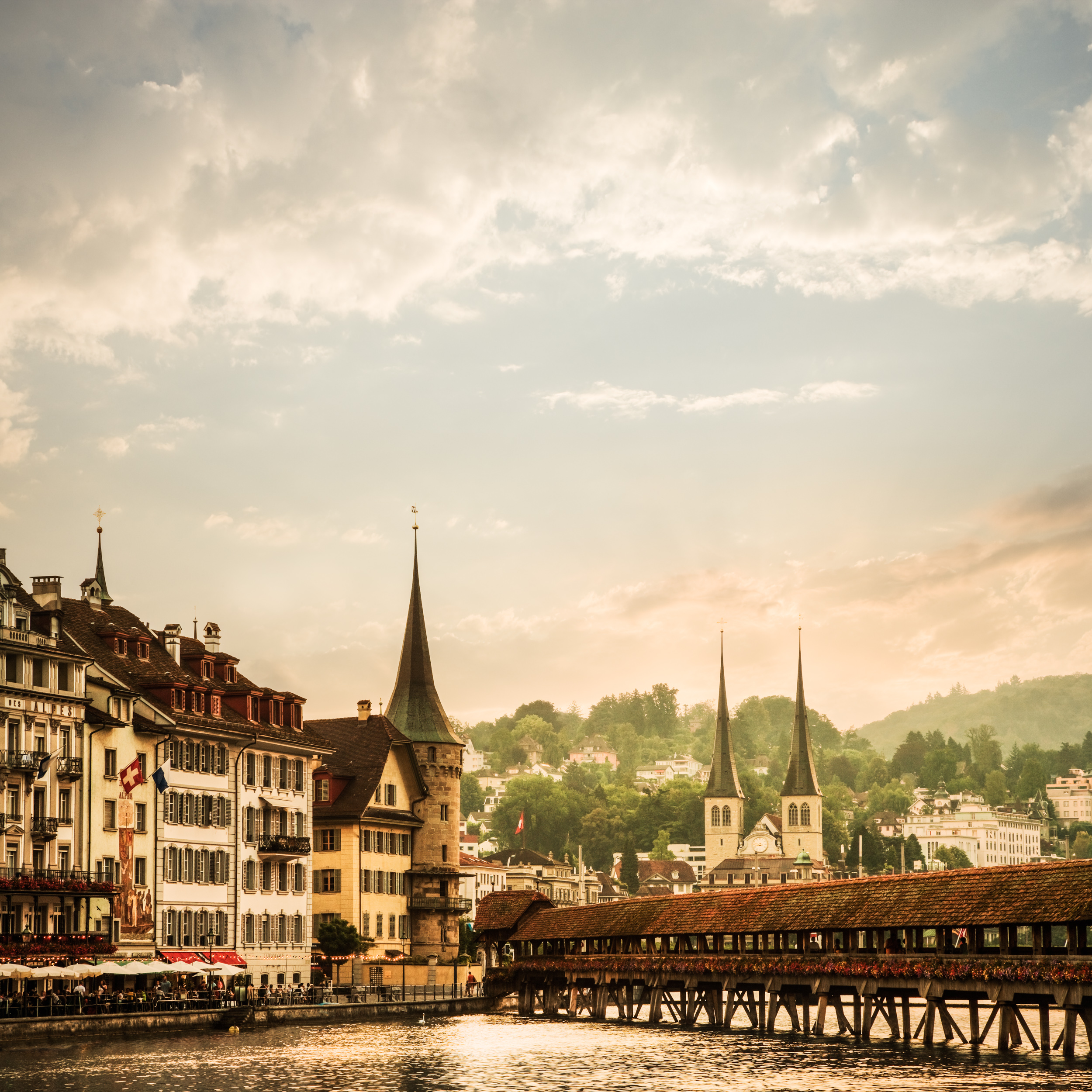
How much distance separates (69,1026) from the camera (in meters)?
61.5

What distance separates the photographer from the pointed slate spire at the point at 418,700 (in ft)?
359

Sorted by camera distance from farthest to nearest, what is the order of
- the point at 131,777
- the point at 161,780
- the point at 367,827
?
1. the point at 367,827
2. the point at 161,780
3. the point at 131,777

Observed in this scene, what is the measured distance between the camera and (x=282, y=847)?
8750 cm

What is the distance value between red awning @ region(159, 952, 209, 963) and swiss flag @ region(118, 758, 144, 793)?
739 centimetres

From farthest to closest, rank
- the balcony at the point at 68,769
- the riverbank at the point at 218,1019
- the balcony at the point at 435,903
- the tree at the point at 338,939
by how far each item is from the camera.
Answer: the balcony at the point at 435,903 < the tree at the point at 338,939 < the balcony at the point at 68,769 < the riverbank at the point at 218,1019

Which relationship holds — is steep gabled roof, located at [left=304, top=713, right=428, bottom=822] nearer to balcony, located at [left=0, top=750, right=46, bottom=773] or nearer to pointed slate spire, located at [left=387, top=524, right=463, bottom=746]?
pointed slate spire, located at [left=387, top=524, right=463, bottom=746]

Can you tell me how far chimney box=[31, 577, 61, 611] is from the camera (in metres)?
79.4

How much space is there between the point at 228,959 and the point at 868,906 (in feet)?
99.5

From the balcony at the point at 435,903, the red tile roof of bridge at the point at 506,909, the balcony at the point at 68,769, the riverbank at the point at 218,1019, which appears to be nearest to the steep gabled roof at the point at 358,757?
the balcony at the point at 435,903

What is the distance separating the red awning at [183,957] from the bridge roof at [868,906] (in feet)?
60.0

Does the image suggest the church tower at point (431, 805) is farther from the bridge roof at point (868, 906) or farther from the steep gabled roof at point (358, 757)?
the bridge roof at point (868, 906)

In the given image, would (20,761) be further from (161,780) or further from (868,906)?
(868,906)

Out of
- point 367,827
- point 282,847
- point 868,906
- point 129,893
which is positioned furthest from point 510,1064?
point 367,827

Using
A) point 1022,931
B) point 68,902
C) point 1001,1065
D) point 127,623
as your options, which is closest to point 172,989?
point 68,902
